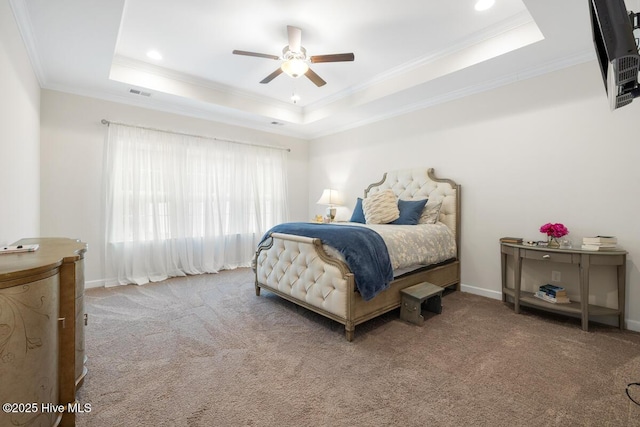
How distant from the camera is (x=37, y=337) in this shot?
1.12m

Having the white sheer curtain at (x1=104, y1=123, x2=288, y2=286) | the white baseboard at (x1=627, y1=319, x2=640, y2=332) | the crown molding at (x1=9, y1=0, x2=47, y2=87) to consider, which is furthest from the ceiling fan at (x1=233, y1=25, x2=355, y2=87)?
the white baseboard at (x1=627, y1=319, x2=640, y2=332)

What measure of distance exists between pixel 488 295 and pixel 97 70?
5.06 meters

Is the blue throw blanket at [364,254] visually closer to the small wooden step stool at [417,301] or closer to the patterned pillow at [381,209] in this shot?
the small wooden step stool at [417,301]

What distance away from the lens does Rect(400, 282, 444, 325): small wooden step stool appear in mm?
2521

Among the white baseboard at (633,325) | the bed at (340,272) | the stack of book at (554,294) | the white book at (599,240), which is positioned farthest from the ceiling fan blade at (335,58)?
the white baseboard at (633,325)

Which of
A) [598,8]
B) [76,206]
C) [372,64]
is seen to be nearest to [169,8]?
[372,64]

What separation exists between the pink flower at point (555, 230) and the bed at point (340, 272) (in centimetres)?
95

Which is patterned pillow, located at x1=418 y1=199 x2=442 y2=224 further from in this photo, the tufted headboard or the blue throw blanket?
the blue throw blanket

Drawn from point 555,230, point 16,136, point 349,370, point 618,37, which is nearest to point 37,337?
point 349,370

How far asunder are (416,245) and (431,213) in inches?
33.9

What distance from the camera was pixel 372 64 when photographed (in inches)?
136

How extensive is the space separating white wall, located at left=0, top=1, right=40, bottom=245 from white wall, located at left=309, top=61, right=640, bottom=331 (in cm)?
409

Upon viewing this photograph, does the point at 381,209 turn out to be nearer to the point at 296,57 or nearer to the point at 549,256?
the point at 549,256

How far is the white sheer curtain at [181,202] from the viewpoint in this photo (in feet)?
12.3
